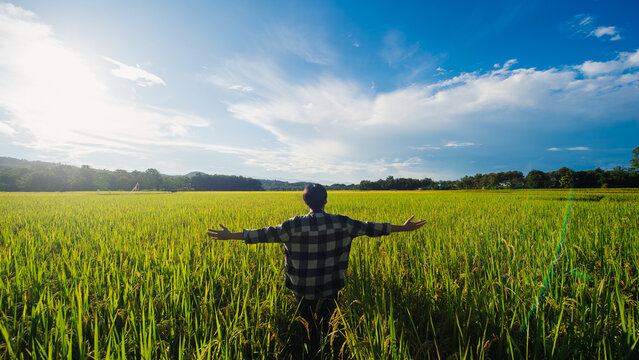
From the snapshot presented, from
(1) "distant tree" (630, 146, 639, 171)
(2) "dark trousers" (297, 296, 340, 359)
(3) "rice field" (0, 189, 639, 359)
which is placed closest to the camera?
(3) "rice field" (0, 189, 639, 359)

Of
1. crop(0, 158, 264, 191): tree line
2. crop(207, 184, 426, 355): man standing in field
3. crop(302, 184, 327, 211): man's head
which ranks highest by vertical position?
crop(0, 158, 264, 191): tree line

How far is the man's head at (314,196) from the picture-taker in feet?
6.68

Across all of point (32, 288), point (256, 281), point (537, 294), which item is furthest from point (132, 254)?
point (537, 294)

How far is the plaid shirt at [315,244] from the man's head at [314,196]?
0.23 ft

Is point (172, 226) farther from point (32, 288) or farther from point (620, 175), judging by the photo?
point (620, 175)

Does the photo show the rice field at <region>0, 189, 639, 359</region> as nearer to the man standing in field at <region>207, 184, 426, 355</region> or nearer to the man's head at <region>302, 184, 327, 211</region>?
the man standing in field at <region>207, 184, 426, 355</region>

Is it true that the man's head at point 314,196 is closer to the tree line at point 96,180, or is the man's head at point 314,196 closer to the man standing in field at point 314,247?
the man standing in field at point 314,247

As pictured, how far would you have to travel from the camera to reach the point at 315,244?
6.54ft

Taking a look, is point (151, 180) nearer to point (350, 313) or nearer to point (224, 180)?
point (224, 180)

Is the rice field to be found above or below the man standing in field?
below

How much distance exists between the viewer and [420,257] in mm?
3434

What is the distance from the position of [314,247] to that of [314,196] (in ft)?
1.47

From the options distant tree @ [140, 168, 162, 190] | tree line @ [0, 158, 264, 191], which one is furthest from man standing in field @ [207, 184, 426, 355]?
distant tree @ [140, 168, 162, 190]

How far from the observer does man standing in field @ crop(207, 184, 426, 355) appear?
1980mm
